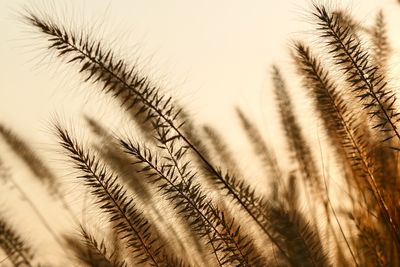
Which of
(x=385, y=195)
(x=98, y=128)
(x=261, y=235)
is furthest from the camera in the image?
(x=98, y=128)

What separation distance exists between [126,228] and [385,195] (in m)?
0.91

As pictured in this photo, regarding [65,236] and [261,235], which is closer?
[261,235]

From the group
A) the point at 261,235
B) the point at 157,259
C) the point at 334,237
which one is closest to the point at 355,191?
the point at 334,237

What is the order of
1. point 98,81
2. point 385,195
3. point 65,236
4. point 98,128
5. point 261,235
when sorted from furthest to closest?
1. point 98,128
2. point 65,236
3. point 385,195
4. point 261,235
5. point 98,81

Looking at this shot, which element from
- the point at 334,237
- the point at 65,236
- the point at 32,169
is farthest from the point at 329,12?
the point at 32,169

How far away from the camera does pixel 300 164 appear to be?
208 centimetres

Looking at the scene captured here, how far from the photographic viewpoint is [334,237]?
2.09m

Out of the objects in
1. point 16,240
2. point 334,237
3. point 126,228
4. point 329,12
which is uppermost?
point 16,240

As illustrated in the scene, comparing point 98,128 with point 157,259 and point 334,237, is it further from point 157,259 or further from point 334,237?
point 334,237

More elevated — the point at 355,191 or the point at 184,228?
the point at 184,228

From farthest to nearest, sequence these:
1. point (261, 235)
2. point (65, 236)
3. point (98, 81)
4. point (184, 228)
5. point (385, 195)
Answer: point (65, 236), point (385, 195), point (184, 228), point (261, 235), point (98, 81)

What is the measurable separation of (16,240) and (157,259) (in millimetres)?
626

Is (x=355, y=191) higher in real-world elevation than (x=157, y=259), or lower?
lower

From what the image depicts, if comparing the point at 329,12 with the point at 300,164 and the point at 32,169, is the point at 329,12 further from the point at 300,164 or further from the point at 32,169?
the point at 32,169
